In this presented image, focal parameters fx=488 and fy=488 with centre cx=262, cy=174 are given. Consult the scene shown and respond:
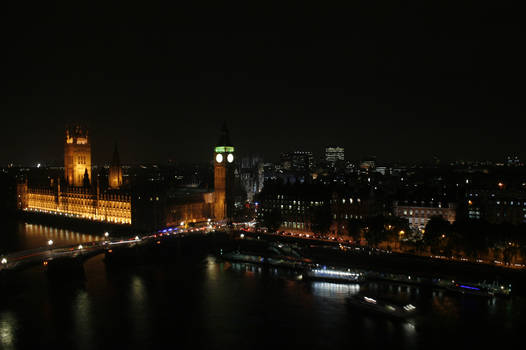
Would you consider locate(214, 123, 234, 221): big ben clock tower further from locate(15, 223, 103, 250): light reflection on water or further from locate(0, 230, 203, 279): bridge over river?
locate(15, 223, 103, 250): light reflection on water

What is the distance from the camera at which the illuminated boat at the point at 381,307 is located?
74.0 feet

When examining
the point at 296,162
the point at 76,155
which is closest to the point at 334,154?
the point at 296,162

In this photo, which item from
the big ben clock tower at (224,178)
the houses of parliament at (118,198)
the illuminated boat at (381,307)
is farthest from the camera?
the big ben clock tower at (224,178)

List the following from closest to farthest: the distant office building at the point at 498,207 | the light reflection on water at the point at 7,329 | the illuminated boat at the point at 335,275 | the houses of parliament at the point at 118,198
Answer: the light reflection on water at the point at 7,329, the illuminated boat at the point at 335,275, the distant office building at the point at 498,207, the houses of parliament at the point at 118,198

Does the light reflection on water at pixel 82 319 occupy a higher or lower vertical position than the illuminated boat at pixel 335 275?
lower

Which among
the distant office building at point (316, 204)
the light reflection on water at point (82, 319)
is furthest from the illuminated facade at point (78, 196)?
the light reflection on water at point (82, 319)

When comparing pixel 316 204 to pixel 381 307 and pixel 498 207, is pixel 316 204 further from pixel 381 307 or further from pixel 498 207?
pixel 381 307

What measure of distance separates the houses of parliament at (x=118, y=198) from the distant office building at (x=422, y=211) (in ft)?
57.6

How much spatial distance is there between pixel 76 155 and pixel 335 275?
4274cm

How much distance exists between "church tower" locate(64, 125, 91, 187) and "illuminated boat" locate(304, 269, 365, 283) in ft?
129

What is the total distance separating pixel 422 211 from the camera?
133 ft

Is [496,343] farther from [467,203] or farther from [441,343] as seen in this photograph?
[467,203]

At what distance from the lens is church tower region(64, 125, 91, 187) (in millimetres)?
60000

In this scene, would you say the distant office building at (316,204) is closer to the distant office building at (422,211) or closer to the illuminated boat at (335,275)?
the distant office building at (422,211)
